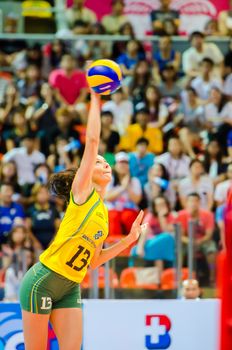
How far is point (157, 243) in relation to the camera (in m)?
11.0

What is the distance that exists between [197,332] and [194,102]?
26.9ft

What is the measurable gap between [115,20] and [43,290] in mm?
12343

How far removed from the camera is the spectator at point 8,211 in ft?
43.9

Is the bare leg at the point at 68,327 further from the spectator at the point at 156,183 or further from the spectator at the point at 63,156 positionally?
the spectator at the point at 63,156

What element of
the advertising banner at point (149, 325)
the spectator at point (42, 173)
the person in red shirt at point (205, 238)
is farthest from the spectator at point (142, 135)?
the advertising banner at point (149, 325)

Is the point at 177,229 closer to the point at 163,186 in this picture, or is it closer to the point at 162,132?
the point at 163,186

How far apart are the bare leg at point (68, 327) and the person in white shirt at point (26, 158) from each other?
7842 millimetres

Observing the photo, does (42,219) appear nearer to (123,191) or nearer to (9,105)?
(123,191)

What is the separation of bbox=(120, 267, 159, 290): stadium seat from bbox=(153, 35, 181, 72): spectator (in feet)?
24.4

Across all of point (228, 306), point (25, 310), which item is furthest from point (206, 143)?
point (228, 306)

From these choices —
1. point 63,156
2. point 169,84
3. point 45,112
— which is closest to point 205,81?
point 169,84

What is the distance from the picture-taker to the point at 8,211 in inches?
536

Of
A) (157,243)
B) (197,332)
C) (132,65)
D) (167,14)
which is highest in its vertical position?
(167,14)

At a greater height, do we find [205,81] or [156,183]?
[205,81]
